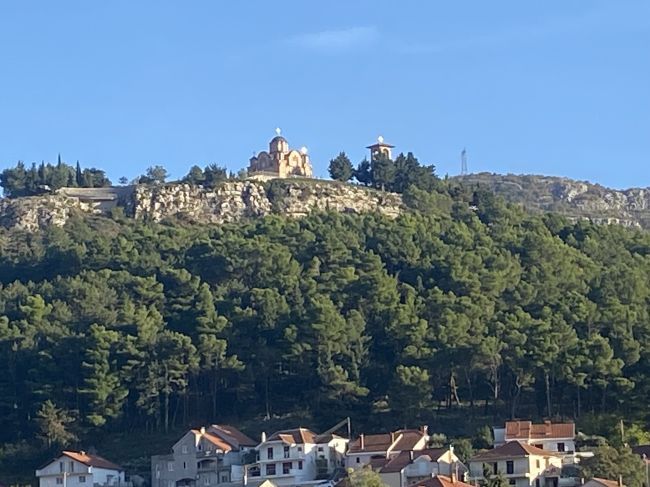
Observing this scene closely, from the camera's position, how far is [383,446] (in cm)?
7012

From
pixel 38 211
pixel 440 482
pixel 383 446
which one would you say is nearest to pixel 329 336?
pixel 383 446

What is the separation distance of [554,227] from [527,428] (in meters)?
33.6

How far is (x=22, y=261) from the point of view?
101688 mm

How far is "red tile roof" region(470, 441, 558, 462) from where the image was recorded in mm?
67375

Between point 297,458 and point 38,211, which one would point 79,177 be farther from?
point 297,458

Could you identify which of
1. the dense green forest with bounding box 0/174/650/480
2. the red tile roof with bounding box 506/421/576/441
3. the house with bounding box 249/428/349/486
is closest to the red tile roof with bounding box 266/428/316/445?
the house with bounding box 249/428/349/486

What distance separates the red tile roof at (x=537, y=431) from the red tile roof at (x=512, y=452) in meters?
1.31

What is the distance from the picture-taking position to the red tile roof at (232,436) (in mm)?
73938

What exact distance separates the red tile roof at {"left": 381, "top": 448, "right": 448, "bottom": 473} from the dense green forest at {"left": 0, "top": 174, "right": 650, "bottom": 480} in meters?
5.46

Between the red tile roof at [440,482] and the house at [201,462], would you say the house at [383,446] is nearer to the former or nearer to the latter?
the red tile roof at [440,482]

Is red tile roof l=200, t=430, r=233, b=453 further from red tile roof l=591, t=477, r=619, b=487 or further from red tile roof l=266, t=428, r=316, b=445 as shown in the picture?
red tile roof l=591, t=477, r=619, b=487

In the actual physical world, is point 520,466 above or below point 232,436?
below

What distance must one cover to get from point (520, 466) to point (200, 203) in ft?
167

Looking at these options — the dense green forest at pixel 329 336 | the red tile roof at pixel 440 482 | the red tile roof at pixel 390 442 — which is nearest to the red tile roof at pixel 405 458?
the red tile roof at pixel 390 442
